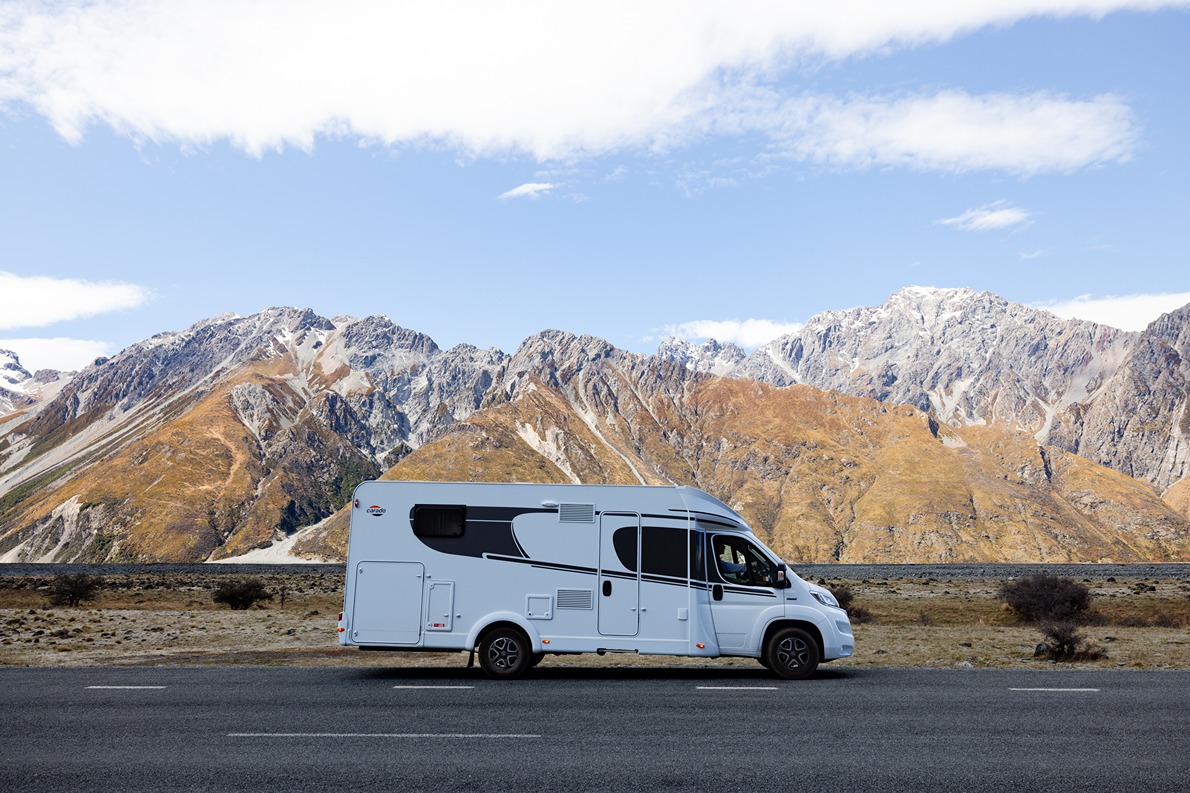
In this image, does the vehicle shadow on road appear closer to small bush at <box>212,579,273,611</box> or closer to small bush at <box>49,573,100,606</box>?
small bush at <box>212,579,273,611</box>

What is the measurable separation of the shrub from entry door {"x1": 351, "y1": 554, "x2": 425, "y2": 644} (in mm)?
28951

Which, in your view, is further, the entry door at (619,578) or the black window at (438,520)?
the black window at (438,520)

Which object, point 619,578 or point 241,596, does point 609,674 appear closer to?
point 619,578

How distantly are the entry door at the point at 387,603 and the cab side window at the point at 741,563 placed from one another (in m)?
5.56

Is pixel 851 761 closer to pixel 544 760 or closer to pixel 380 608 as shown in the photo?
pixel 544 760

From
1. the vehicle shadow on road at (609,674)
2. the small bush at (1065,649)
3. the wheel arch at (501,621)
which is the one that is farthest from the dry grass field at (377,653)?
the wheel arch at (501,621)

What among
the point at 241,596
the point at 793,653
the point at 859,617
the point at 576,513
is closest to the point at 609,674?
the point at 576,513

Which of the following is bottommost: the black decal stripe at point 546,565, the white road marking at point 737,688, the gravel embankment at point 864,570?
the white road marking at point 737,688

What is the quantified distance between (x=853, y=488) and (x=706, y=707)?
195 metres

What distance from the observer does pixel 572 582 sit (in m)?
15.9

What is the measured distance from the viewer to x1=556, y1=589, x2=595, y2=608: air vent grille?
15859mm

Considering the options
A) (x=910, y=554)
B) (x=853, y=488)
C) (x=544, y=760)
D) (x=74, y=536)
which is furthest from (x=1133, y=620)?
(x=74, y=536)

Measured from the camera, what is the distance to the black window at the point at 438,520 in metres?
16.2

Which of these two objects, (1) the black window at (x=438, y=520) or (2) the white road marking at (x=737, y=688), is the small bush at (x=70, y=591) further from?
(2) the white road marking at (x=737, y=688)
